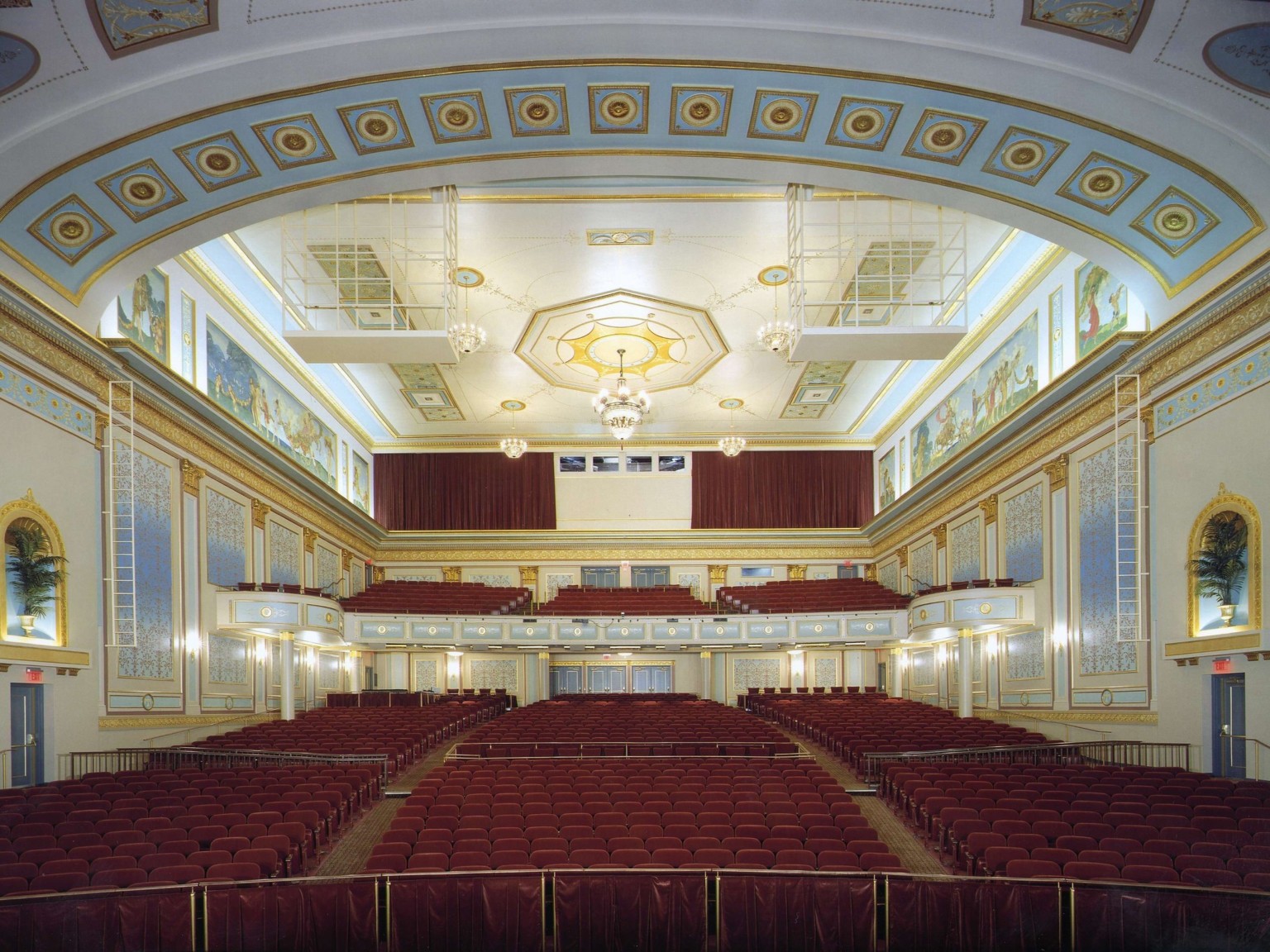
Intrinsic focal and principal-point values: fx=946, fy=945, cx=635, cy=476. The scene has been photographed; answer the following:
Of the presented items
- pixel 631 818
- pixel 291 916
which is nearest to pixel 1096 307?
pixel 631 818

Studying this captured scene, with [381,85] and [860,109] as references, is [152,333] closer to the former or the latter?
[381,85]

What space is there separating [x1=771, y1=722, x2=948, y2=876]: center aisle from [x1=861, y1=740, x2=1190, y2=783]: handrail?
23.5 inches

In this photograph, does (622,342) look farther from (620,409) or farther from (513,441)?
(513,441)

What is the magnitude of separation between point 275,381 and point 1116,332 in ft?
61.1

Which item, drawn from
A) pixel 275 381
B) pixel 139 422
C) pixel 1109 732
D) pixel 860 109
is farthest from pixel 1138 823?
pixel 275 381

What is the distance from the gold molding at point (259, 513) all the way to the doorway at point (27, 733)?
9.10 meters

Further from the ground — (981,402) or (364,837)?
(981,402)

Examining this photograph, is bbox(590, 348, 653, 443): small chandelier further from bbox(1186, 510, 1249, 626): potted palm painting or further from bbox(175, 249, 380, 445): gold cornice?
bbox(1186, 510, 1249, 626): potted palm painting

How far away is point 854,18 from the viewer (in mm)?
10047

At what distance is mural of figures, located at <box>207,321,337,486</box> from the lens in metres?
19.8

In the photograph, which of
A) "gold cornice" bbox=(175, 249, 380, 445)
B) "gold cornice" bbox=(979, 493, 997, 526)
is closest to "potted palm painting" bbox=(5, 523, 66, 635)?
"gold cornice" bbox=(175, 249, 380, 445)

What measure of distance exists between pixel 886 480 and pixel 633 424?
43.1 ft

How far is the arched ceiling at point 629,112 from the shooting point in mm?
9938

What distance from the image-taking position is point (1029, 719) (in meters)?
19.5
